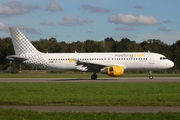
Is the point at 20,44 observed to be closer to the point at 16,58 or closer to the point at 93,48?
the point at 16,58

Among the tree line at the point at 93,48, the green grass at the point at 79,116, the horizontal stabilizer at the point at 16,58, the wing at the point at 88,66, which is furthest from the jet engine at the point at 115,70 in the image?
the tree line at the point at 93,48

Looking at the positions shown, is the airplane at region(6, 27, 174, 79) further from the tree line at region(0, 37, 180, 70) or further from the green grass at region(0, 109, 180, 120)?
the tree line at region(0, 37, 180, 70)

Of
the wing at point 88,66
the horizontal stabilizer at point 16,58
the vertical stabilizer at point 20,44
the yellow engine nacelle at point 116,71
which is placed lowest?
the yellow engine nacelle at point 116,71

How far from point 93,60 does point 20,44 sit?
33.1ft

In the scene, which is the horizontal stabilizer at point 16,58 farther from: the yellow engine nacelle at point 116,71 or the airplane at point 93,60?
the yellow engine nacelle at point 116,71

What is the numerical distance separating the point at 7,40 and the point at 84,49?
91.5 ft

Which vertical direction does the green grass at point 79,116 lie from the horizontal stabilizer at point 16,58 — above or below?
below

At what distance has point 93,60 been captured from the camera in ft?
159

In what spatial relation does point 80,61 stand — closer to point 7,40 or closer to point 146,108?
point 146,108

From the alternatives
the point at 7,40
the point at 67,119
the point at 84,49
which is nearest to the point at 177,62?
the point at 84,49

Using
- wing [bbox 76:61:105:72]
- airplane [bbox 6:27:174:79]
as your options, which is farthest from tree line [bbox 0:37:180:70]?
wing [bbox 76:61:105:72]

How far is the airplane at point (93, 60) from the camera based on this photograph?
152 feet

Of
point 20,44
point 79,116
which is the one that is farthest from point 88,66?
point 79,116

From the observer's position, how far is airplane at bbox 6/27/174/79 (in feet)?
152
